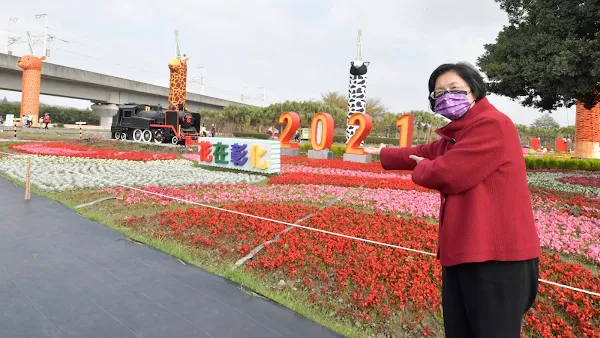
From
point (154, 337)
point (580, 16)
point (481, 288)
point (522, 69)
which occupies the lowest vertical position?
point (154, 337)

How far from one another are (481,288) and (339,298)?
95.3 inches

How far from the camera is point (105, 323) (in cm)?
317

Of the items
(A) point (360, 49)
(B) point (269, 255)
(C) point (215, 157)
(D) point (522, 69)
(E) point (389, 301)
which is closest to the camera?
(E) point (389, 301)

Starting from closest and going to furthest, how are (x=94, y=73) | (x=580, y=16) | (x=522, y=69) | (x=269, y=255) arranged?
(x=269, y=255), (x=580, y=16), (x=522, y=69), (x=94, y=73)

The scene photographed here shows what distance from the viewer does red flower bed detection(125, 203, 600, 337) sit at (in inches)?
141

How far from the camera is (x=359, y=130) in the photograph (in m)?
17.4

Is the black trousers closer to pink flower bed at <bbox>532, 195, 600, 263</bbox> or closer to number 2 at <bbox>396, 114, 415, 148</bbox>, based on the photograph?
pink flower bed at <bbox>532, 195, 600, 263</bbox>

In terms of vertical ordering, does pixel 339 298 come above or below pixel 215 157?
below

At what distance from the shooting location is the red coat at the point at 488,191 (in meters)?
Result: 1.60

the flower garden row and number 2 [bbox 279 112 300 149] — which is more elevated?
number 2 [bbox 279 112 300 149]

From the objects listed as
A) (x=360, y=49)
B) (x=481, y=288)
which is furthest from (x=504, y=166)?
(x=360, y=49)

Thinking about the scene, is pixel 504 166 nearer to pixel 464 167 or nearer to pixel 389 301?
pixel 464 167

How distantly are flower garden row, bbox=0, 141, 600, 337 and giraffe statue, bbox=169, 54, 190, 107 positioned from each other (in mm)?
17852

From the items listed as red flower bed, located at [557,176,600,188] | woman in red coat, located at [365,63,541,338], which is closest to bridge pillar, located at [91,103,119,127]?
red flower bed, located at [557,176,600,188]
